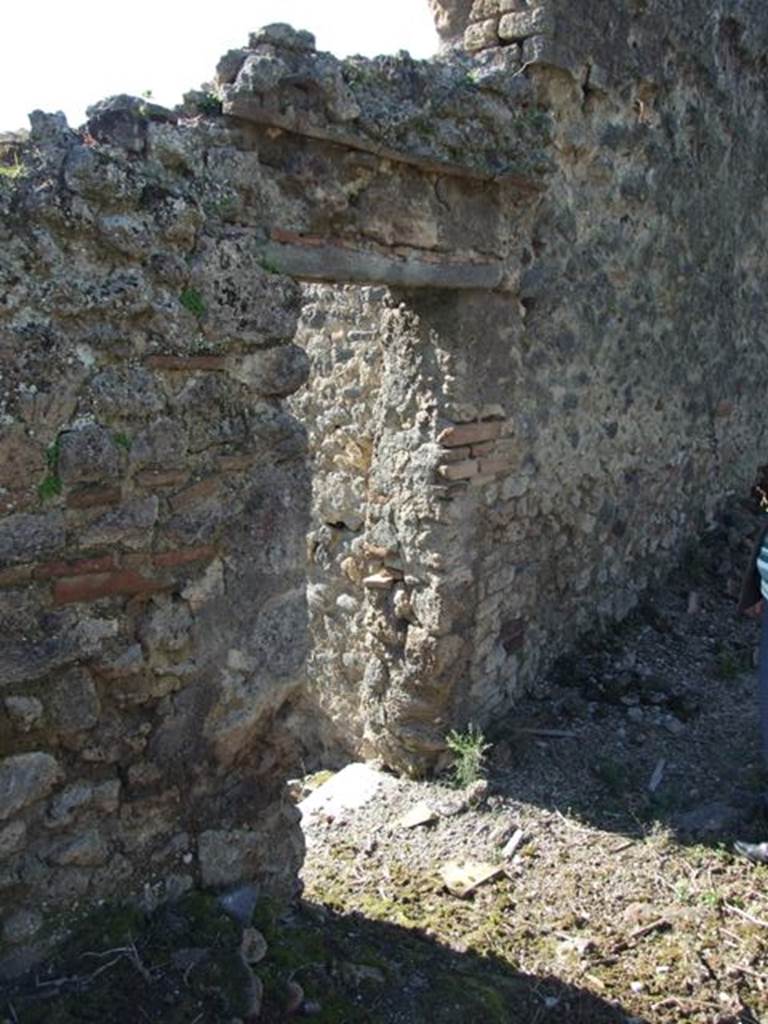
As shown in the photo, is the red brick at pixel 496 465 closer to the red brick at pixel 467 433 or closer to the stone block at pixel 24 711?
the red brick at pixel 467 433

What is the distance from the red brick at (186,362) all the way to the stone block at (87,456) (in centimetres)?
23

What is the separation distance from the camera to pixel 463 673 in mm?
4262

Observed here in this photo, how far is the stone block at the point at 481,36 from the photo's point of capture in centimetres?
398

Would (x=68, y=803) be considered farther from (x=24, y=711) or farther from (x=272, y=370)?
(x=272, y=370)

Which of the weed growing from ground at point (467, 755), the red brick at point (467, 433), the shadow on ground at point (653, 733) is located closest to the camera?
the shadow on ground at point (653, 733)

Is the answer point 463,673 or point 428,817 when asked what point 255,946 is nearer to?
point 428,817

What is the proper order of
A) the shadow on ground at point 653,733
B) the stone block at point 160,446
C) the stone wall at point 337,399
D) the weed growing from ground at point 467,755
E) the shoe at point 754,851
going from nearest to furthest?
the stone wall at point 337,399
the stone block at point 160,446
the shoe at point 754,851
the shadow on ground at point 653,733
the weed growing from ground at point 467,755

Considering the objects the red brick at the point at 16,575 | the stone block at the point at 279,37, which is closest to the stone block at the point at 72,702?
the red brick at the point at 16,575

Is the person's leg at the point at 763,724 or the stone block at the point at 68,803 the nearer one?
the stone block at the point at 68,803

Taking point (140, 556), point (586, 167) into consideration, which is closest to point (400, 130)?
point (586, 167)

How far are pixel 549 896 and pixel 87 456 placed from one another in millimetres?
2183

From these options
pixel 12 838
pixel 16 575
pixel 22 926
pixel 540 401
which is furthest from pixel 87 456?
pixel 540 401

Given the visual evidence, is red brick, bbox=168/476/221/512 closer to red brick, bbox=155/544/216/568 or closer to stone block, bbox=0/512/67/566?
red brick, bbox=155/544/216/568

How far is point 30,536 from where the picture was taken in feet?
7.67
